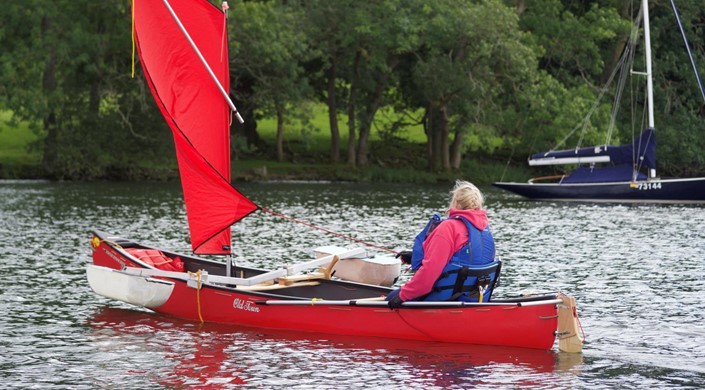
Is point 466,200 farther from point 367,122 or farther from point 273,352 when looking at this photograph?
point 367,122

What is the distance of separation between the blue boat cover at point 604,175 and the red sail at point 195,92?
3929 cm

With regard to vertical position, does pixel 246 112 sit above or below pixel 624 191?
above

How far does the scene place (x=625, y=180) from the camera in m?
58.7

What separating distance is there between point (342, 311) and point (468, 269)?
8.00 feet

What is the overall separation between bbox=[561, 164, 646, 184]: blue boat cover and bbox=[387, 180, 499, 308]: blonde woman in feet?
135

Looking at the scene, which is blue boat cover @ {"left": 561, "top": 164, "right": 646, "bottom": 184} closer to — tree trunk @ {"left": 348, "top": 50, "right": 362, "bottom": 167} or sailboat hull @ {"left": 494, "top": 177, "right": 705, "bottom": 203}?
sailboat hull @ {"left": 494, "top": 177, "right": 705, "bottom": 203}

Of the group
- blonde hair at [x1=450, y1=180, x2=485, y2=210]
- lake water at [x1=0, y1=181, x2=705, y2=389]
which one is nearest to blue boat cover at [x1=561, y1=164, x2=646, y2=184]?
lake water at [x1=0, y1=181, x2=705, y2=389]

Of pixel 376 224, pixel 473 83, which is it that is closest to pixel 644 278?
pixel 376 224

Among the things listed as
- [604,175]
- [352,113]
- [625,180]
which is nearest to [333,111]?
[352,113]

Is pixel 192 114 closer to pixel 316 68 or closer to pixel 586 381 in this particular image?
pixel 586 381

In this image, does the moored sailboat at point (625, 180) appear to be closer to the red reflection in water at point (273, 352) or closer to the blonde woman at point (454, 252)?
the red reflection in water at point (273, 352)

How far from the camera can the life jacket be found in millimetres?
18797

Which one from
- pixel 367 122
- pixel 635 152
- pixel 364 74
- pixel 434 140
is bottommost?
pixel 635 152

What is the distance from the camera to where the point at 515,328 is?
18938 millimetres
